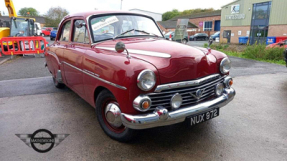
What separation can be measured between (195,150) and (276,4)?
989 inches

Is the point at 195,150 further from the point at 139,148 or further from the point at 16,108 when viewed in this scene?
the point at 16,108

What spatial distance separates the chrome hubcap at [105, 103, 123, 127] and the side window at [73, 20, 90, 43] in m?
1.30

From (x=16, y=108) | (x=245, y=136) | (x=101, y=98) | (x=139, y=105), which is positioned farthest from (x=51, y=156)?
(x=245, y=136)

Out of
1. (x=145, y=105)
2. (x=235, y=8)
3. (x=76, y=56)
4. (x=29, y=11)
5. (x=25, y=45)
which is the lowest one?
(x=145, y=105)

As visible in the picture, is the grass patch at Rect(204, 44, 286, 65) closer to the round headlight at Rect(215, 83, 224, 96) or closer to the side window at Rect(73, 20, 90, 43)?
the round headlight at Rect(215, 83, 224, 96)

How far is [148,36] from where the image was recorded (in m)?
3.74

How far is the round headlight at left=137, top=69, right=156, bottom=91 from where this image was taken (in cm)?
230

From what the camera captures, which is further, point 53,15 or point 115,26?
point 53,15

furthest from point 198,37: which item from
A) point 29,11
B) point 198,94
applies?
point 29,11

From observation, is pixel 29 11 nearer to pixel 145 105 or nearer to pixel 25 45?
pixel 25 45

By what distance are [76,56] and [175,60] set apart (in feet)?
5.72

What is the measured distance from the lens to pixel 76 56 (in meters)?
3.47

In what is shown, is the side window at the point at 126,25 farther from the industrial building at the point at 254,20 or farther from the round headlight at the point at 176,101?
the industrial building at the point at 254,20

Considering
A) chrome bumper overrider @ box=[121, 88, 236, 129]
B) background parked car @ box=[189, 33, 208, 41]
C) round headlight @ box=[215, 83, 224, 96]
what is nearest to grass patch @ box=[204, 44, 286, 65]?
round headlight @ box=[215, 83, 224, 96]
